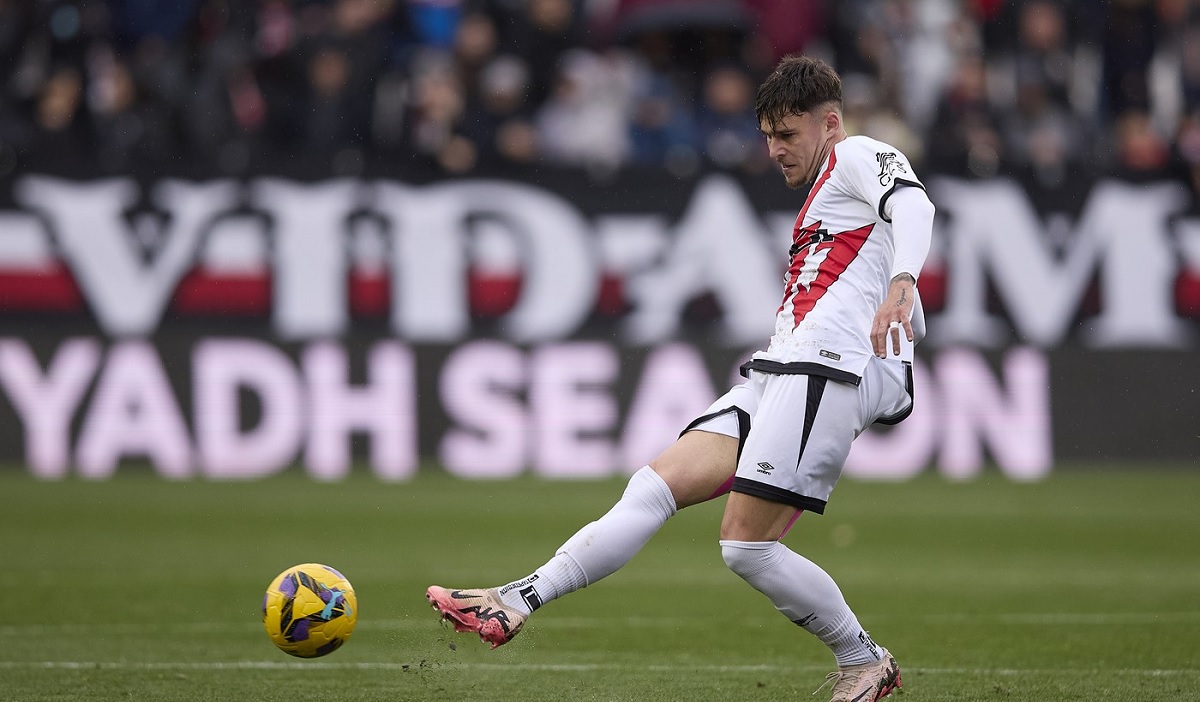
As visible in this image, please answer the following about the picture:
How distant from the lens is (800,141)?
6.12 meters

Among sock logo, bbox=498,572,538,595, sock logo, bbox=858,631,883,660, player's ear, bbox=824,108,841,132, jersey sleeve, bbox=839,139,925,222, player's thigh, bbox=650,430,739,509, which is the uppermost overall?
player's ear, bbox=824,108,841,132

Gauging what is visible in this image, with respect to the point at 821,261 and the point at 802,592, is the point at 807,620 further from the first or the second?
the point at 821,261

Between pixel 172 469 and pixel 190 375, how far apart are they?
0.80 m

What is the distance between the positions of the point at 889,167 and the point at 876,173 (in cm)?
5

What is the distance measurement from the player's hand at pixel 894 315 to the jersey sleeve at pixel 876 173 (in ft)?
1.24

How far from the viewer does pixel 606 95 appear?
54.4ft

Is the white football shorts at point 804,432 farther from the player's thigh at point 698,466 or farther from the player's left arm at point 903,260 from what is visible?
the player's left arm at point 903,260

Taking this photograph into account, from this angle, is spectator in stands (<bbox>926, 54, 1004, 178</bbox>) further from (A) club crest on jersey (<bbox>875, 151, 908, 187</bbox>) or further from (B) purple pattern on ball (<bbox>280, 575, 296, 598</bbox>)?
(B) purple pattern on ball (<bbox>280, 575, 296, 598</bbox>)

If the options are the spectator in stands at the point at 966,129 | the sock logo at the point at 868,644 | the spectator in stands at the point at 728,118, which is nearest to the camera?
the sock logo at the point at 868,644

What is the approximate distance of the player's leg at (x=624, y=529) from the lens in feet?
18.6

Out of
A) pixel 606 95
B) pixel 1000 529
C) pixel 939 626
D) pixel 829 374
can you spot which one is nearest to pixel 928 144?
pixel 606 95


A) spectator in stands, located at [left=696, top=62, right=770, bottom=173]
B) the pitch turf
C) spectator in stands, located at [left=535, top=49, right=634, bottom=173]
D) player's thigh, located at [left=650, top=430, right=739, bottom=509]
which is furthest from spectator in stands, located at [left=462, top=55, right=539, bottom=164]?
player's thigh, located at [left=650, top=430, right=739, bottom=509]

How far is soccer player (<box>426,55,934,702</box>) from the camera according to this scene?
5832 millimetres

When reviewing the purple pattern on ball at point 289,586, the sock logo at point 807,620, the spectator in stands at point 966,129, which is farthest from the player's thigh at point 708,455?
the spectator in stands at point 966,129
